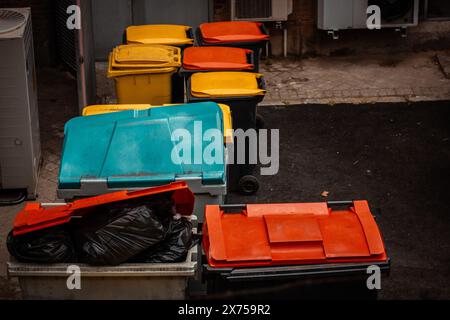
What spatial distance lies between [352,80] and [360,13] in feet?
3.10

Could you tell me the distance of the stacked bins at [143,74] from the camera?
8930 mm

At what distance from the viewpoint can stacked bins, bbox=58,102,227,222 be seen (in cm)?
722

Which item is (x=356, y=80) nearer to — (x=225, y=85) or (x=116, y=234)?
(x=225, y=85)

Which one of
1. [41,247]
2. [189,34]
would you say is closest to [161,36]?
[189,34]

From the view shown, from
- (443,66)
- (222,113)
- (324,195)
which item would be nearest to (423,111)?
(443,66)

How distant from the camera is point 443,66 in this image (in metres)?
12.0

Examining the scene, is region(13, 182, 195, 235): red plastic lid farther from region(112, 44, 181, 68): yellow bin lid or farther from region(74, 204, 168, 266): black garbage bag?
region(112, 44, 181, 68): yellow bin lid

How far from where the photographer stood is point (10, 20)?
29.1ft

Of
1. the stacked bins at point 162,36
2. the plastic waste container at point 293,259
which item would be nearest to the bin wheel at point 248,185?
the stacked bins at point 162,36

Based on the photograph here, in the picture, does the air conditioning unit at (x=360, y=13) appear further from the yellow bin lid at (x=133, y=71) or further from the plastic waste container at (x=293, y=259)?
the plastic waste container at (x=293, y=259)

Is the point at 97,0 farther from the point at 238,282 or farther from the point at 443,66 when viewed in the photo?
the point at 238,282

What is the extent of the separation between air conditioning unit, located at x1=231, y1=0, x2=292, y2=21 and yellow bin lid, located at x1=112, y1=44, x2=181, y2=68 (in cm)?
293

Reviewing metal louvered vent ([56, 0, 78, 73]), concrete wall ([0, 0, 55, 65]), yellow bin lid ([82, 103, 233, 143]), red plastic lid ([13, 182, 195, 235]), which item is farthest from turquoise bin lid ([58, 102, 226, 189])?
concrete wall ([0, 0, 55, 65])

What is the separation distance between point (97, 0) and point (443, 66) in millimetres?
4754
